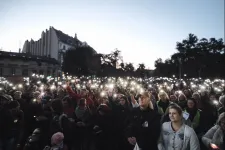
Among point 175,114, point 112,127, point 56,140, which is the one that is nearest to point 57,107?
point 56,140

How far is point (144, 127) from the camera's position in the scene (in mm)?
4070

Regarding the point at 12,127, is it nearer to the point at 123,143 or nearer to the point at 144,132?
the point at 123,143

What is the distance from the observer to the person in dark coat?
152 inches

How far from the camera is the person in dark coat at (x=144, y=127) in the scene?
3.87m

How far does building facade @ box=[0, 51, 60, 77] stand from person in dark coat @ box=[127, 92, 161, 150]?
45.0m

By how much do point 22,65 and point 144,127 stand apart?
4797 centimetres

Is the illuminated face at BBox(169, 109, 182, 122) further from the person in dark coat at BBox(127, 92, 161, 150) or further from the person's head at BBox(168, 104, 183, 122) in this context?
the person in dark coat at BBox(127, 92, 161, 150)

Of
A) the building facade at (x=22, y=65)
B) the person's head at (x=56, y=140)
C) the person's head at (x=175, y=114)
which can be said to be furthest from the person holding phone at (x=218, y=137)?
the building facade at (x=22, y=65)

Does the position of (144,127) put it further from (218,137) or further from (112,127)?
(112,127)

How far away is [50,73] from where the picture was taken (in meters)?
52.8

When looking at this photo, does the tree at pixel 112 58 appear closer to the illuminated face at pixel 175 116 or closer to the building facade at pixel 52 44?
the building facade at pixel 52 44

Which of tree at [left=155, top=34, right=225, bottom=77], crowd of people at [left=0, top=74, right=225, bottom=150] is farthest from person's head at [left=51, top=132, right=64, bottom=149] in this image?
tree at [left=155, top=34, right=225, bottom=77]

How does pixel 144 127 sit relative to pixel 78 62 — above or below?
below

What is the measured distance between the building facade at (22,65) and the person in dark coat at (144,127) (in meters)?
45.0
